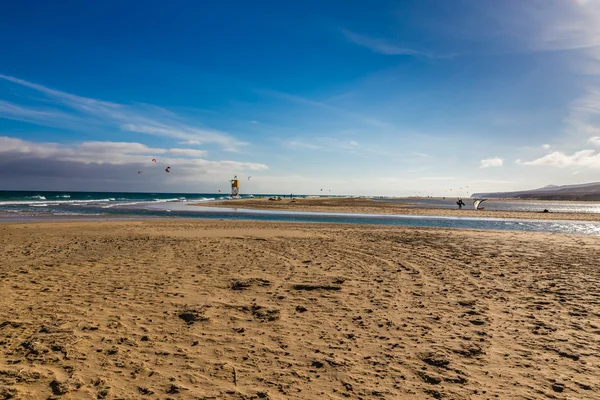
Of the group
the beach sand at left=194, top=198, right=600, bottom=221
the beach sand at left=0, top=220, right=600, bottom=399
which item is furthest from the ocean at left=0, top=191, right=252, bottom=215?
the beach sand at left=0, top=220, right=600, bottom=399

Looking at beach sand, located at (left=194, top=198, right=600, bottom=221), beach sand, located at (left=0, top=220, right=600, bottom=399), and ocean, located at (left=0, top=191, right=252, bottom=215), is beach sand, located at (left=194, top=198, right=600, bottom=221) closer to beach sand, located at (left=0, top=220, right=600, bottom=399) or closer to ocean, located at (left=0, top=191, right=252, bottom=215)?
ocean, located at (left=0, top=191, right=252, bottom=215)

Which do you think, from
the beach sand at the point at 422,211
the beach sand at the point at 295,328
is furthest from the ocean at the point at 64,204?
the beach sand at the point at 295,328

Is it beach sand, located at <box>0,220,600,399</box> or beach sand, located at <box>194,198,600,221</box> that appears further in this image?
beach sand, located at <box>194,198,600,221</box>

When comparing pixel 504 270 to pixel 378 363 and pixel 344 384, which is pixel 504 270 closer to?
pixel 378 363

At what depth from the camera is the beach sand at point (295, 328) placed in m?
4.38

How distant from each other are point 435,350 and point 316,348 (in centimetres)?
190

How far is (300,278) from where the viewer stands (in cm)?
978

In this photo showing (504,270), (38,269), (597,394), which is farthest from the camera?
(504,270)

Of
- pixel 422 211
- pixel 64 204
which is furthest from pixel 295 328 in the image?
pixel 64 204

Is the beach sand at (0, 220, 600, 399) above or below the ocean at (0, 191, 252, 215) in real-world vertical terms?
below

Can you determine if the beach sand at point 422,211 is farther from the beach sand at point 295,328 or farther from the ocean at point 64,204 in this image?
the beach sand at point 295,328

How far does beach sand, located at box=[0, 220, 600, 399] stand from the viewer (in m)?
4.38

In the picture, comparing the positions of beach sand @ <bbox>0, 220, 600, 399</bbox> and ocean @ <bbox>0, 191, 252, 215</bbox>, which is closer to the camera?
beach sand @ <bbox>0, 220, 600, 399</bbox>

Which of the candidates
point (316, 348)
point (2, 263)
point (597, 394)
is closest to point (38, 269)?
point (2, 263)
